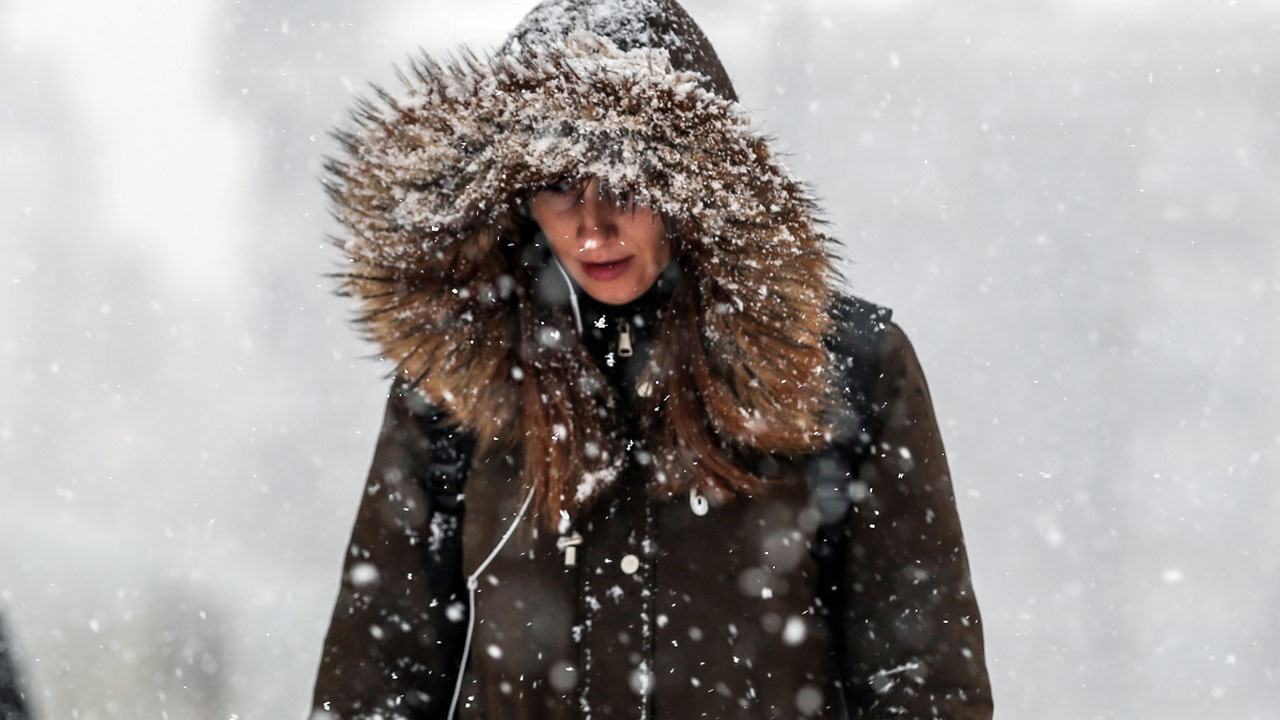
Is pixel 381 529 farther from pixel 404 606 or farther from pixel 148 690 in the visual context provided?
pixel 148 690

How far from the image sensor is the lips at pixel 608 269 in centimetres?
170

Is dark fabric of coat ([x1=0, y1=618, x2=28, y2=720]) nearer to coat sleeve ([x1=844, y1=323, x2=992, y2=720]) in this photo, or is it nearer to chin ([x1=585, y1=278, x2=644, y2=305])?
chin ([x1=585, y1=278, x2=644, y2=305])

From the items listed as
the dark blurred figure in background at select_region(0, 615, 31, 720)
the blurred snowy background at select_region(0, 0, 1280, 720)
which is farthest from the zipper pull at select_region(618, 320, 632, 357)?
the blurred snowy background at select_region(0, 0, 1280, 720)

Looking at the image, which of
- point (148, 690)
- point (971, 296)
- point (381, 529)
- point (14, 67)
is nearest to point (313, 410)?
point (148, 690)

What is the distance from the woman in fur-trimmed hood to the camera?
162 cm

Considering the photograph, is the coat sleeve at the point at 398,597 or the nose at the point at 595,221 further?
the coat sleeve at the point at 398,597

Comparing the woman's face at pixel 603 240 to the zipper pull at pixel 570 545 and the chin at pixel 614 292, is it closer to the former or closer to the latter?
the chin at pixel 614 292

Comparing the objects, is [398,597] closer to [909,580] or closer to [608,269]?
[608,269]

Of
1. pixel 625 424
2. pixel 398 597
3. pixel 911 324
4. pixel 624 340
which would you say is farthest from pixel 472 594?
pixel 911 324

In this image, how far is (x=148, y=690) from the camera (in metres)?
7.13

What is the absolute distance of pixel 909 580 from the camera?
1621 millimetres

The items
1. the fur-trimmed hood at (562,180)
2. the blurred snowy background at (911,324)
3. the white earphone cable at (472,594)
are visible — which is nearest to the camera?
the fur-trimmed hood at (562,180)

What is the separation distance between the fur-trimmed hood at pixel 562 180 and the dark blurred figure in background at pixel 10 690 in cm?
75

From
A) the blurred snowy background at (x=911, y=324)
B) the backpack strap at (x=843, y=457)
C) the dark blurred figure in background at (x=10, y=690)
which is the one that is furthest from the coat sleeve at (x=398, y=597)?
the blurred snowy background at (x=911, y=324)
